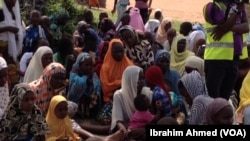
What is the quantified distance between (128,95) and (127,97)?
27 mm

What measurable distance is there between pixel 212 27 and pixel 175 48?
2769 mm

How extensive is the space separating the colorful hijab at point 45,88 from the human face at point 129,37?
217cm

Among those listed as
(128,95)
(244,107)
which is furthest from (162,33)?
(244,107)

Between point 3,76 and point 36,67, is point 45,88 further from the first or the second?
point 36,67

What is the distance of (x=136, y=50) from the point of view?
353 inches

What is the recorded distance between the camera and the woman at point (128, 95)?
694cm

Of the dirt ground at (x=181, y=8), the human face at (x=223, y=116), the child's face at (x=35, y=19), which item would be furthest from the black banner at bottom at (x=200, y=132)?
the dirt ground at (x=181, y=8)

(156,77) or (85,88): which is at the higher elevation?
(156,77)

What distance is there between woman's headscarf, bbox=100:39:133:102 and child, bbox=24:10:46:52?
1.42 metres

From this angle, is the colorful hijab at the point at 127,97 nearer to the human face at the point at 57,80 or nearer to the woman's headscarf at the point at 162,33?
the human face at the point at 57,80

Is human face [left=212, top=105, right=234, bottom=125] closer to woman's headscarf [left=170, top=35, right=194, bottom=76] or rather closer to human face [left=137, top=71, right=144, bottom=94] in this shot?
human face [left=137, top=71, right=144, bottom=94]

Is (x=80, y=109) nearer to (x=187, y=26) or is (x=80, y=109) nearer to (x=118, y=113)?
(x=118, y=113)

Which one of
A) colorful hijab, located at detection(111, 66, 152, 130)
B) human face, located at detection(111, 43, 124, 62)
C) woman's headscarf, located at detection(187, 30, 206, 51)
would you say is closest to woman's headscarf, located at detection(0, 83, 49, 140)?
colorful hijab, located at detection(111, 66, 152, 130)

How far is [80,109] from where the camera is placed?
25.7ft
